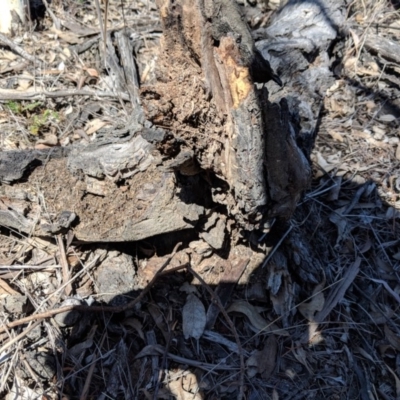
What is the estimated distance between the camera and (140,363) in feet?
6.88

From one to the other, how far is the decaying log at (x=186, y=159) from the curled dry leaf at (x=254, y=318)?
13.8 inches

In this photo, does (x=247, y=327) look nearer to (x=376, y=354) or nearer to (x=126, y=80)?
(x=376, y=354)

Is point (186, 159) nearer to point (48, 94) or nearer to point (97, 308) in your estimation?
point (97, 308)

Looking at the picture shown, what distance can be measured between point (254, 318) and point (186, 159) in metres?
0.94

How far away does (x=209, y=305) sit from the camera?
2270 millimetres

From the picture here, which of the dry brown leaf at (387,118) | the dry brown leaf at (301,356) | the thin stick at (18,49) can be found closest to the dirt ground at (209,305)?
the dry brown leaf at (301,356)

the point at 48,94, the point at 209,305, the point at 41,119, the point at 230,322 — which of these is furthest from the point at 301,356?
the point at 48,94

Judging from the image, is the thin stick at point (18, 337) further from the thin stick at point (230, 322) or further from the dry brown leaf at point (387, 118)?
the dry brown leaf at point (387, 118)

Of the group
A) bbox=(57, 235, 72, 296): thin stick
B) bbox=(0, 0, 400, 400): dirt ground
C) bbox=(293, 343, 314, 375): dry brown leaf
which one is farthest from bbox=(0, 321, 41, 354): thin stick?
bbox=(293, 343, 314, 375): dry brown leaf

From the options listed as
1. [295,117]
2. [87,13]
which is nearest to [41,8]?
[87,13]

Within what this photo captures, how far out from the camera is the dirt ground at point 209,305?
6.72 feet

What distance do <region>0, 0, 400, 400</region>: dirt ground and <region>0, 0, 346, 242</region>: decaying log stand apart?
0.03m

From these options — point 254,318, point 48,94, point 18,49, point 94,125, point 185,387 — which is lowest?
point 185,387

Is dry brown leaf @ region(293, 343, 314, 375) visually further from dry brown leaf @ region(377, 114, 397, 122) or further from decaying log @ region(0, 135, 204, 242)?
dry brown leaf @ region(377, 114, 397, 122)
